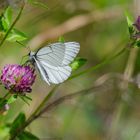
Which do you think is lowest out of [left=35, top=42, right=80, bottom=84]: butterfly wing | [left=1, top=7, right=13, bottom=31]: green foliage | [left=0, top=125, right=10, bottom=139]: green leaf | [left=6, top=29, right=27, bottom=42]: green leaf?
[left=0, top=125, right=10, bottom=139]: green leaf

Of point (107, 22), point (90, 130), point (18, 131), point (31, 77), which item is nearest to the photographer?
point (31, 77)

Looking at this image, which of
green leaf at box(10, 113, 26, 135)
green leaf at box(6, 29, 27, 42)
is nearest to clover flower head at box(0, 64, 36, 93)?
green leaf at box(6, 29, 27, 42)

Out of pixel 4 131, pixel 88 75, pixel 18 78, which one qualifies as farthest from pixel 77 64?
pixel 88 75

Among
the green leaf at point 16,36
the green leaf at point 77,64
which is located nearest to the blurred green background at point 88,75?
the green leaf at point 77,64

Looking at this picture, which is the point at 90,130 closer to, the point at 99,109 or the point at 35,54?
the point at 99,109

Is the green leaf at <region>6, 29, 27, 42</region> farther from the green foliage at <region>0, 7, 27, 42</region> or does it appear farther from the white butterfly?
the white butterfly

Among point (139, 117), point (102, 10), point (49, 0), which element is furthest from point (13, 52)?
Result: point (139, 117)
